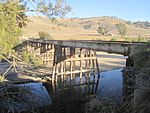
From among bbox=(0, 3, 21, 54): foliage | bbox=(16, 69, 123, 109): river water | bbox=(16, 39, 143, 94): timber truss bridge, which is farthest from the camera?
bbox=(16, 69, 123, 109): river water

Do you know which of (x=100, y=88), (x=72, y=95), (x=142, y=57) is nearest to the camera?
(x=142, y=57)

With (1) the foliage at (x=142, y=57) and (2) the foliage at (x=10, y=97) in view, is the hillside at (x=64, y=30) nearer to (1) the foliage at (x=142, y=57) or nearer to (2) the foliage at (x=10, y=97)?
(2) the foliage at (x=10, y=97)

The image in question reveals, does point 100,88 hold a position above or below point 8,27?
below

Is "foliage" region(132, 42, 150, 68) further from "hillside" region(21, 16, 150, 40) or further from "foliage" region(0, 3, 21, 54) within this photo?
"hillside" region(21, 16, 150, 40)

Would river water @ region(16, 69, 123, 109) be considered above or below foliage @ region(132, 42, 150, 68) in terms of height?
below

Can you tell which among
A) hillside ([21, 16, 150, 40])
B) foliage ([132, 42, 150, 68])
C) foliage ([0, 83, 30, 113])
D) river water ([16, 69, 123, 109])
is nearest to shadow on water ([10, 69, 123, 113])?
river water ([16, 69, 123, 109])

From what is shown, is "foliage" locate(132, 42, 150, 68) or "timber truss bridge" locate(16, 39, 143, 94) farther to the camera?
"timber truss bridge" locate(16, 39, 143, 94)

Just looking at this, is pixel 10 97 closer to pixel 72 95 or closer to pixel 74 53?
pixel 72 95

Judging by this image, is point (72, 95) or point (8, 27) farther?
point (72, 95)

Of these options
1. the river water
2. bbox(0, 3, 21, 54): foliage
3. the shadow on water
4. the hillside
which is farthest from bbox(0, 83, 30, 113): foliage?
the river water

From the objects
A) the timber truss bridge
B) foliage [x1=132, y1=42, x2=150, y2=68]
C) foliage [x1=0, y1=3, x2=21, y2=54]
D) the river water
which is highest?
foliage [x1=0, y1=3, x2=21, y2=54]

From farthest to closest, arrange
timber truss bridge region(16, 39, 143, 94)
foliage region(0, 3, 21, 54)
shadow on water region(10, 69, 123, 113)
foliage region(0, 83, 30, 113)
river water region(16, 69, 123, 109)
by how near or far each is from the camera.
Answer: river water region(16, 69, 123, 109)
shadow on water region(10, 69, 123, 113)
timber truss bridge region(16, 39, 143, 94)
foliage region(0, 3, 21, 54)
foliage region(0, 83, 30, 113)

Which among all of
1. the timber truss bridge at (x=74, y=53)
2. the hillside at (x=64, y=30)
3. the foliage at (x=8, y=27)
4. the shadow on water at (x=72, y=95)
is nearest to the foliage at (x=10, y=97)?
the shadow on water at (x=72, y=95)

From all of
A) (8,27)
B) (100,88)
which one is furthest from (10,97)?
(100,88)
